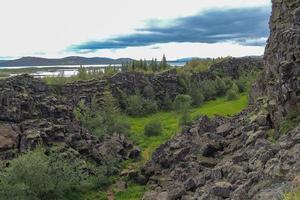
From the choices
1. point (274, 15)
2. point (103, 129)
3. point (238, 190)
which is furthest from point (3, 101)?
point (238, 190)

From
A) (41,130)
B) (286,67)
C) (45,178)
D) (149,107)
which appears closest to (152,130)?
(149,107)

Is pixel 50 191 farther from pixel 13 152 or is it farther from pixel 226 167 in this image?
pixel 226 167

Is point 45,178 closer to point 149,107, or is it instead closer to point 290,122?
point 290,122

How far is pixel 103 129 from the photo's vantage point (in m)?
127

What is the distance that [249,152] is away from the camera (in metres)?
50.2

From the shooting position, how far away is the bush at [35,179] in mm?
62625

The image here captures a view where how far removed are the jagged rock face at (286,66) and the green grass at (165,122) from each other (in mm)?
46787

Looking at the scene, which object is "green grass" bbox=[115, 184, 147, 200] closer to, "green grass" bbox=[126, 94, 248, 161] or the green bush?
"green grass" bbox=[126, 94, 248, 161]

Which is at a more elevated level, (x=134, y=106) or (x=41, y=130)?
(x=41, y=130)

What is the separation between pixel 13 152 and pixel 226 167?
164 ft

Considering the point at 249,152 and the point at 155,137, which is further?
the point at 155,137

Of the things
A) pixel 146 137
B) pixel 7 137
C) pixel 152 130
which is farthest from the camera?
pixel 152 130

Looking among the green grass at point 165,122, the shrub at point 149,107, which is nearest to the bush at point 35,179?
the green grass at point 165,122

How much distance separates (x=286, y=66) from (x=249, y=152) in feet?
43.1
